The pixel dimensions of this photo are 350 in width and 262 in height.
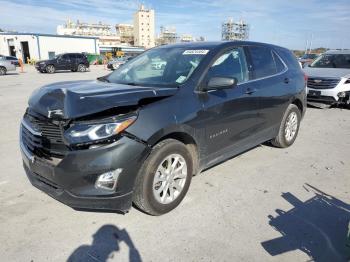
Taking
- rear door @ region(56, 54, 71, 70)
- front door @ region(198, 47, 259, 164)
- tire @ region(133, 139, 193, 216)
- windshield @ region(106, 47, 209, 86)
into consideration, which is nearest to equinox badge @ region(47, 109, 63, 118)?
tire @ region(133, 139, 193, 216)

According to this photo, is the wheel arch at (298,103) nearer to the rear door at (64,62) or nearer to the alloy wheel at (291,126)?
the alloy wheel at (291,126)

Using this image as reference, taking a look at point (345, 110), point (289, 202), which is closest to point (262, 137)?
point (289, 202)

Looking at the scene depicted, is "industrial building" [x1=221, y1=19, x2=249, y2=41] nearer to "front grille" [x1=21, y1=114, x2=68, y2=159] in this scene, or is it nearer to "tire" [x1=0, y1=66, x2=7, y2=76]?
"tire" [x1=0, y1=66, x2=7, y2=76]

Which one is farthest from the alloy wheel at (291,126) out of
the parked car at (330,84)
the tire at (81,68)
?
the tire at (81,68)

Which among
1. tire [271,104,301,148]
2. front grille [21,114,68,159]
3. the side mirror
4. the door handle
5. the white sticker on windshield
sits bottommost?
tire [271,104,301,148]

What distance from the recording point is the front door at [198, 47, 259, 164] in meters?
3.90

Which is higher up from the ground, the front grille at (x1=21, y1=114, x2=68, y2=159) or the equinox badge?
the equinox badge

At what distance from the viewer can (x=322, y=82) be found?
965 centimetres

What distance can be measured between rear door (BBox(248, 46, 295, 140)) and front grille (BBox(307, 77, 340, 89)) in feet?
14.9

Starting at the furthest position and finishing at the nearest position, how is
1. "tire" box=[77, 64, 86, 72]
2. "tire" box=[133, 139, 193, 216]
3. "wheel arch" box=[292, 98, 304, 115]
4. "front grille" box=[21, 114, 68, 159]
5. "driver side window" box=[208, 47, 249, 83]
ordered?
"tire" box=[77, 64, 86, 72] < "wheel arch" box=[292, 98, 304, 115] < "driver side window" box=[208, 47, 249, 83] < "tire" box=[133, 139, 193, 216] < "front grille" box=[21, 114, 68, 159]

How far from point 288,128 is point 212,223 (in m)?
3.08

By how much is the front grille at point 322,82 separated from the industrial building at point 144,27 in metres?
131

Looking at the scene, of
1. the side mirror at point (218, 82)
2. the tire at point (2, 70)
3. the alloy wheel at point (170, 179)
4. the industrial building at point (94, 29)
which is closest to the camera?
the alloy wheel at point (170, 179)

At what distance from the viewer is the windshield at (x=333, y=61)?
35.1 ft
